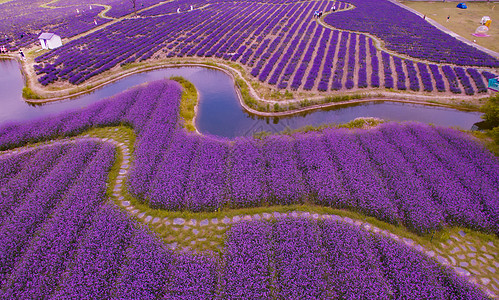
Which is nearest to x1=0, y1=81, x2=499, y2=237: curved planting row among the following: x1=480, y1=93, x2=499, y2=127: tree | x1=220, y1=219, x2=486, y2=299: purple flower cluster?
x1=220, y1=219, x2=486, y2=299: purple flower cluster

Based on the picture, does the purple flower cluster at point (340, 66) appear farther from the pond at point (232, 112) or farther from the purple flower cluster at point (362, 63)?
the pond at point (232, 112)

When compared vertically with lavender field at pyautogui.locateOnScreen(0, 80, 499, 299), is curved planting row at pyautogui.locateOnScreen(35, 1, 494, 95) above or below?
above

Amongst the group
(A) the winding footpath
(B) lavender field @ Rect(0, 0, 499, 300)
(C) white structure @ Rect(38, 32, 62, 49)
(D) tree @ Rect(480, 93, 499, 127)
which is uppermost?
(C) white structure @ Rect(38, 32, 62, 49)

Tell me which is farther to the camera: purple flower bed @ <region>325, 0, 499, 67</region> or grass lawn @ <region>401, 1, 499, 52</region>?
grass lawn @ <region>401, 1, 499, 52</region>

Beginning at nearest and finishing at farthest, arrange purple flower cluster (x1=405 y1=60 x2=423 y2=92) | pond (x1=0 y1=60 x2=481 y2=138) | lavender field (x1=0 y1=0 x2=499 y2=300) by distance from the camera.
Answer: lavender field (x1=0 y1=0 x2=499 y2=300) → pond (x1=0 y1=60 x2=481 y2=138) → purple flower cluster (x1=405 y1=60 x2=423 y2=92)

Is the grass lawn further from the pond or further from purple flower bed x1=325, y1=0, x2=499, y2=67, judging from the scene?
the pond

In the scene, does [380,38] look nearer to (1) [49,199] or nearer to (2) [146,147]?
(2) [146,147]

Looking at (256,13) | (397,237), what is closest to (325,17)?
(256,13)
